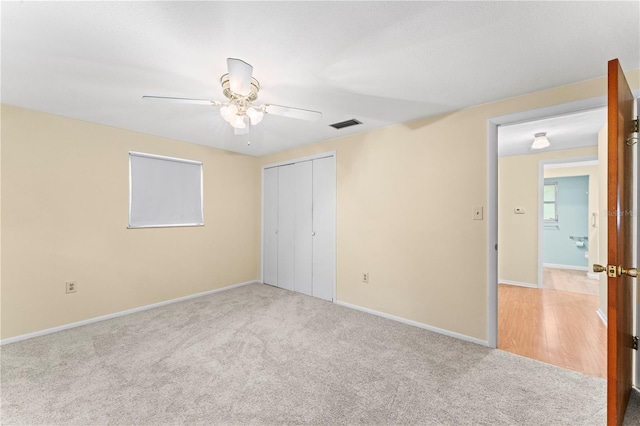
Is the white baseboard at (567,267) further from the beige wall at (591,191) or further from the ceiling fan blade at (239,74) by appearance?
the ceiling fan blade at (239,74)

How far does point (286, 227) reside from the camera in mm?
4449

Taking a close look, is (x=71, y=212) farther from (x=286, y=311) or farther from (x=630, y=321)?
(x=630, y=321)

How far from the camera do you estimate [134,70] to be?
191cm

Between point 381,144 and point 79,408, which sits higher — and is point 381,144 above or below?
above

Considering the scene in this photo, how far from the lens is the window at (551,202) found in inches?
251

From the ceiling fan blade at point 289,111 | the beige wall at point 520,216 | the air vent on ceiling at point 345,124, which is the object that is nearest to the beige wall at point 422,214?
the air vent on ceiling at point 345,124

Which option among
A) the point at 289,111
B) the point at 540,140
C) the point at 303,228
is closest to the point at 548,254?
the point at 540,140

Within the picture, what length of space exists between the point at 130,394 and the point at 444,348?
254 centimetres

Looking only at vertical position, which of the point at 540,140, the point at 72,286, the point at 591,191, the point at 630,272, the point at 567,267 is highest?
the point at 540,140

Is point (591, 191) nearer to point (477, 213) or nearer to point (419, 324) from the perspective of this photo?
point (477, 213)

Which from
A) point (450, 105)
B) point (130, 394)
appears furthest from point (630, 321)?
point (130, 394)

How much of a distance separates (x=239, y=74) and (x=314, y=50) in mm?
509

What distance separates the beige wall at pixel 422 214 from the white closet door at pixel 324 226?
0.40ft

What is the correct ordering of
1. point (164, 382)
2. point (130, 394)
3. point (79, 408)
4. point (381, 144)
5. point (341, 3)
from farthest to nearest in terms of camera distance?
1. point (381, 144)
2. point (164, 382)
3. point (130, 394)
4. point (79, 408)
5. point (341, 3)
